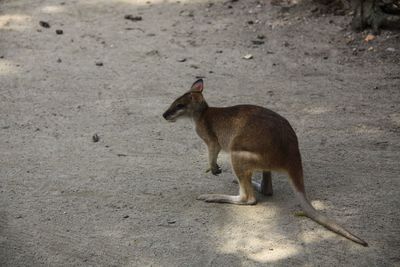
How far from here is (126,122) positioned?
6293mm

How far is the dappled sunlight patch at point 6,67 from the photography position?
740 centimetres

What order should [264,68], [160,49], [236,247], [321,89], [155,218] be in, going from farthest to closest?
1. [160,49]
2. [264,68]
3. [321,89]
4. [155,218]
5. [236,247]

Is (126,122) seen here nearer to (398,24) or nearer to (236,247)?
(236,247)

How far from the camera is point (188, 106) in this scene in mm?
5230

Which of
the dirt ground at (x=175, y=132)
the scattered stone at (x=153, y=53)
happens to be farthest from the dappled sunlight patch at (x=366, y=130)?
the scattered stone at (x=153, y=53)

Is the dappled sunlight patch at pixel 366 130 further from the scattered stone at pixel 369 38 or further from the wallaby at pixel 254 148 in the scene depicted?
the scattered stone at pixel 369 38

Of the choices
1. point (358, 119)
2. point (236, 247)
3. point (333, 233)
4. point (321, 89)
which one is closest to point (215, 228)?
point (236, 247)

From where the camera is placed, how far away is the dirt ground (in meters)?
4.45

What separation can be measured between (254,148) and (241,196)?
17.9 inches

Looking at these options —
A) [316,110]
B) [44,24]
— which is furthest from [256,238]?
Answer: [44,24]

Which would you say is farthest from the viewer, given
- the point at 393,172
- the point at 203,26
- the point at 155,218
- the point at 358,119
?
the point at 203,26

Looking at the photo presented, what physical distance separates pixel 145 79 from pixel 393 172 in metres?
3.07

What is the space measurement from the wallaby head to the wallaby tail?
1.13m

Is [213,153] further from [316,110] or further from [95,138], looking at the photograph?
[316,110]
